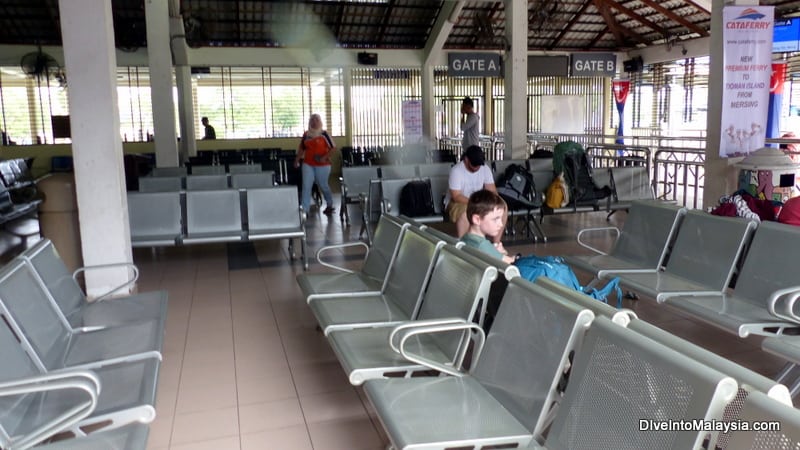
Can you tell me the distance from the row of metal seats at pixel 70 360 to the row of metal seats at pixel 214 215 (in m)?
2.39

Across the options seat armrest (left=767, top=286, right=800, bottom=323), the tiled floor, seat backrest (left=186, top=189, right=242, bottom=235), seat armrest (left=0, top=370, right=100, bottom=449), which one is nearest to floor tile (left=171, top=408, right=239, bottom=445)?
the tiled floor

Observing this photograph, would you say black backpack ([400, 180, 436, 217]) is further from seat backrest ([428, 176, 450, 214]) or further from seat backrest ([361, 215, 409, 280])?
seat backrest ([361, 215, 409, 280])

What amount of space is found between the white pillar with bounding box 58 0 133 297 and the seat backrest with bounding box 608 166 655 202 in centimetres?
564

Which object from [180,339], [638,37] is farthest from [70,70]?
[638,37]

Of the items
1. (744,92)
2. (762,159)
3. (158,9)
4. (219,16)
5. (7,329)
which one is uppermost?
(219,16)

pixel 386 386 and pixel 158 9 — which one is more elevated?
pixel 158 9

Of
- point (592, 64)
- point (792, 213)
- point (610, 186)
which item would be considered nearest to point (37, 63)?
point (592, 64)

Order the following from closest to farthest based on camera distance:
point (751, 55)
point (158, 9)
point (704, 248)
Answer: point (704, 248)
point (751, 55)
point (158, 9)

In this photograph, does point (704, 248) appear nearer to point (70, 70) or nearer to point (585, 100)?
point (70, 70)

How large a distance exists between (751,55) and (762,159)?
4.08ft

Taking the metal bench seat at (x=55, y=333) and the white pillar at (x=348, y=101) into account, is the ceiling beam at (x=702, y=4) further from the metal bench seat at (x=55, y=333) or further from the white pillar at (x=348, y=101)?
the metal bench seat at (x=55, y=333)

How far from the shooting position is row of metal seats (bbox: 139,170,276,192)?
8.00 m

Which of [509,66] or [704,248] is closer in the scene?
[704,248]

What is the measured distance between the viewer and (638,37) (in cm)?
1988
